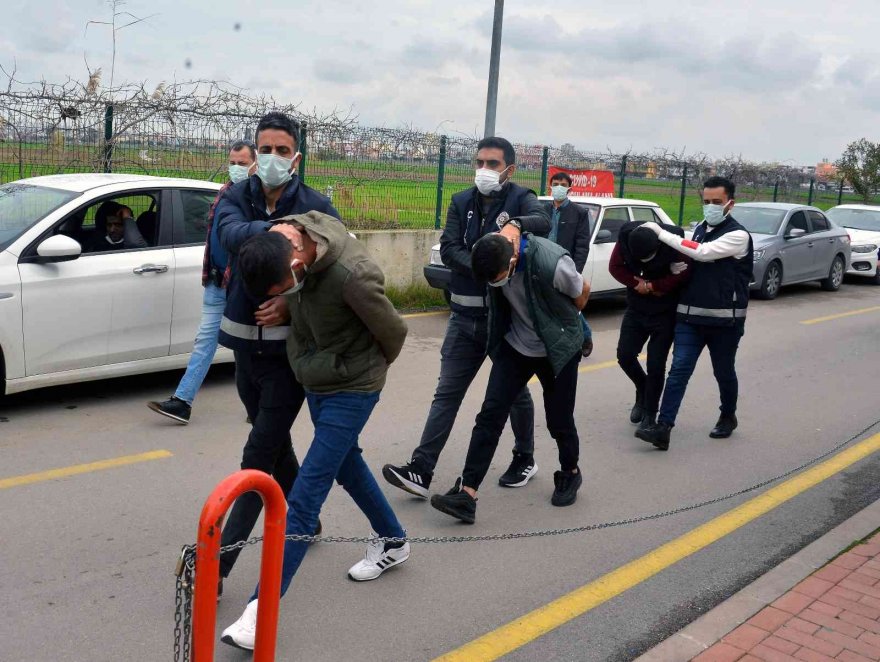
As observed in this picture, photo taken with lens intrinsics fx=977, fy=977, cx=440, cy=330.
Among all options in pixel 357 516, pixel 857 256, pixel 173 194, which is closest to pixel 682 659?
pixel 357 516

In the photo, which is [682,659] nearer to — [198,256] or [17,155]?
[198,256]

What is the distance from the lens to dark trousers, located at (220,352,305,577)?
3.95 meters

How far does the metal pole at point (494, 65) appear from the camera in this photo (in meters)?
14.1

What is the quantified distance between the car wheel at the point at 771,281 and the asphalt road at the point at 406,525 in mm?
6730

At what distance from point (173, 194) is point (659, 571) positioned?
4.62 m

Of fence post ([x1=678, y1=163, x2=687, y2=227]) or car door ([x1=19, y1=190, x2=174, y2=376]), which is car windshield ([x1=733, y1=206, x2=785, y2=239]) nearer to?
fence post ([x1=678, y1=163, x2=687, y2=227])

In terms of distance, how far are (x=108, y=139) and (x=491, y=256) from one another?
7.50m

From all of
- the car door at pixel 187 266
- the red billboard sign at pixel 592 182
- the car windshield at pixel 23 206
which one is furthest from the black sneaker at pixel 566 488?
the red billboard sign at pixel 592 182

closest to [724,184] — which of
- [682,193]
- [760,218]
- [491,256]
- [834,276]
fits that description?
[491,256]

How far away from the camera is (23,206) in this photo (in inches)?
270

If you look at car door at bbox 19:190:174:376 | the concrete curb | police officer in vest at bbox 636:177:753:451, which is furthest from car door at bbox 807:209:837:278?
car door at bbox 19:190:174:376

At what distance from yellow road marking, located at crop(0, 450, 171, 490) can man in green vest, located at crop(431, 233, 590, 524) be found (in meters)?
1.96

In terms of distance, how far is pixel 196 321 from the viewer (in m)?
7.36

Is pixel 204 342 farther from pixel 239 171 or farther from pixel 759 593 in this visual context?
pixel 759 593
